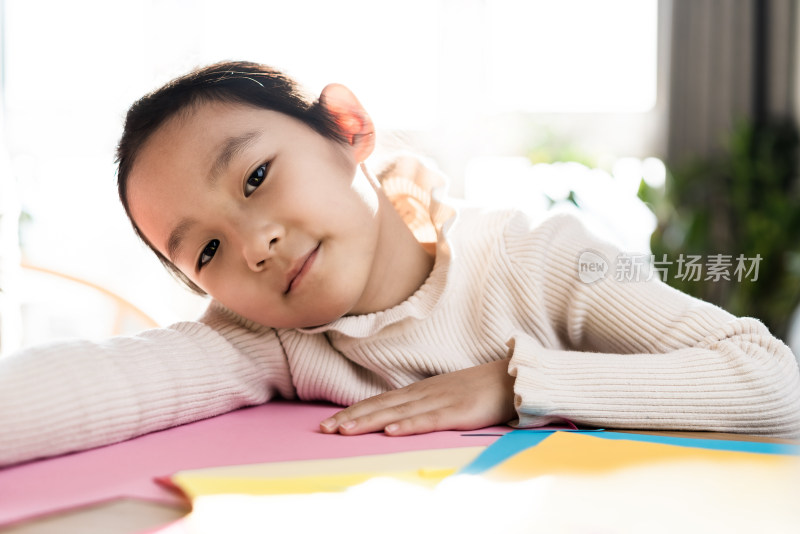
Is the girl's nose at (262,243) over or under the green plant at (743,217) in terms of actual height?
over

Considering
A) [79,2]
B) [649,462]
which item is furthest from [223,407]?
[79,2]

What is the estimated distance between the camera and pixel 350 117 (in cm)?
94

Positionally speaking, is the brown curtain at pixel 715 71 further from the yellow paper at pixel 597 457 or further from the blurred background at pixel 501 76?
the yellow paper at pixel 597 457

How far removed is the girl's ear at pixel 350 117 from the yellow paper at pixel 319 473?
44cm

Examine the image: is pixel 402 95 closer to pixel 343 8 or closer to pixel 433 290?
pixel 343 8

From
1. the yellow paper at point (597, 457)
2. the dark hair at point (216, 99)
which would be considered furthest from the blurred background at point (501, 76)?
the yellow paper at point (597, 457)

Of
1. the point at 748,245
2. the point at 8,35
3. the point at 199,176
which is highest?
the point at 8,35

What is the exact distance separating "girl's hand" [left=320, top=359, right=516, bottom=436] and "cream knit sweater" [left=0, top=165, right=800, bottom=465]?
0.03 metres

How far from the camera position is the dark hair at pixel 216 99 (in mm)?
829

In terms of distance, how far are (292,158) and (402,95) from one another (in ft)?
8.36

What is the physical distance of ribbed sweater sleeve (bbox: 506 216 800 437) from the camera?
75cm

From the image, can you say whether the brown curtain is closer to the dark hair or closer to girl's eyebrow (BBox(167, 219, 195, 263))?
the dark hair

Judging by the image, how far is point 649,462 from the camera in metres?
0.58

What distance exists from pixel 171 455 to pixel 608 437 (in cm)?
39
